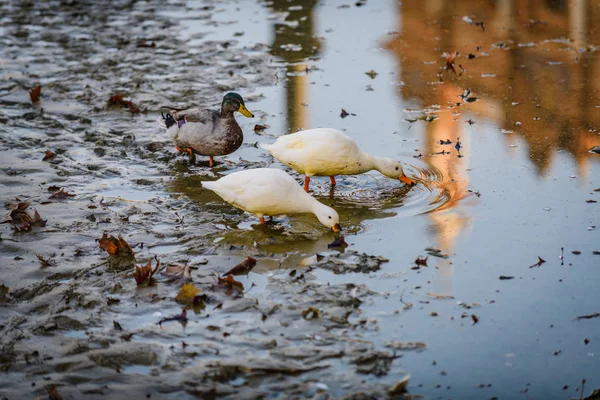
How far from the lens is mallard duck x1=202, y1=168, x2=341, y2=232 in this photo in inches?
258

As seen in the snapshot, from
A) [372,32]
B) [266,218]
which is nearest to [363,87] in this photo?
[372,32]

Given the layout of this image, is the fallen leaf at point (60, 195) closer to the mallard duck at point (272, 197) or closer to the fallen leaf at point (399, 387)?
the mallard duck at point (272, 197)

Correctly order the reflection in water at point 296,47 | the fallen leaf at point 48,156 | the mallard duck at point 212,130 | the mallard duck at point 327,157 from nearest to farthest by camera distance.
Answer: the mallard duck at point 327,157 → the mallard duck at point 212,130 → the fallen leaf at point 48,156 → the reflection in water at point 296,47

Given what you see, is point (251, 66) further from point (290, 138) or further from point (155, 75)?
point (290, 138)

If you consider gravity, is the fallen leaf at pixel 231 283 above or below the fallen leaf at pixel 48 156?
below

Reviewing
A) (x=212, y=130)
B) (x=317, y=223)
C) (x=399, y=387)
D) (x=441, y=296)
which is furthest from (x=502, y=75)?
(x=399, y=387)

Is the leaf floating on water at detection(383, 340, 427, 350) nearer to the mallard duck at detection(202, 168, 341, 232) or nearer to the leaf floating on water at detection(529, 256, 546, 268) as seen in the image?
the leaf floating on water at detection(529, 256, 546, 268)

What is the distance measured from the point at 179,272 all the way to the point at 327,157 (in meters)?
2.02

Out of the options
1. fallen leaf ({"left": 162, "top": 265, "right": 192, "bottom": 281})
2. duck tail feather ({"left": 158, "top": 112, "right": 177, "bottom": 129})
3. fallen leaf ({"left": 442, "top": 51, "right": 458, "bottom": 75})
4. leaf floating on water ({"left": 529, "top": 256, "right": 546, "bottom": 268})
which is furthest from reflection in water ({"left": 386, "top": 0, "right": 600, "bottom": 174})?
fallen leaf ({"left": 162, "top": 265, "right": 192, "bottom": 281})

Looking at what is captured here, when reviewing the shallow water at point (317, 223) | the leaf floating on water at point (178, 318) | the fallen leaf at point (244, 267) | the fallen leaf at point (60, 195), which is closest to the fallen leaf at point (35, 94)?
the shallow water at point (317, 223)

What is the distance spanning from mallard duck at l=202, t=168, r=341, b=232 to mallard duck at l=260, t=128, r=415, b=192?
0.63 meters

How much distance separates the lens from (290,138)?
7539mm

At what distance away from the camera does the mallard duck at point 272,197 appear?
6547mm

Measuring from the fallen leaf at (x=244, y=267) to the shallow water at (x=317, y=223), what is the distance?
3.7 inches
